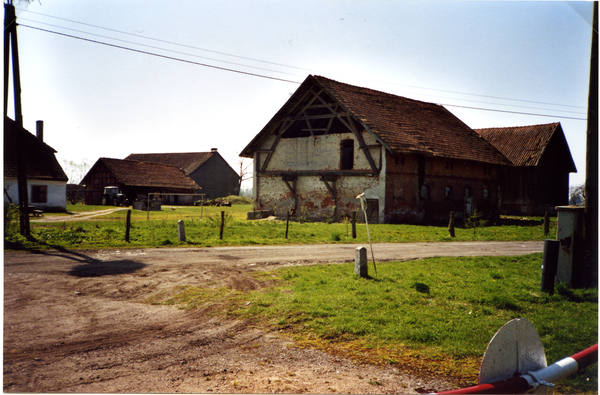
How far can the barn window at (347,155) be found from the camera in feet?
78.9

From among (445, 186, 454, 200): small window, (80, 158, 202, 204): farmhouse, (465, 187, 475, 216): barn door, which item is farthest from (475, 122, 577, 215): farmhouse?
(80, 158, 202, 204): farmhouse

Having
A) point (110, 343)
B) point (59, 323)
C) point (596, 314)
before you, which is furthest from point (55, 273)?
point (596, 314)

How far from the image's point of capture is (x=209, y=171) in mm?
58219

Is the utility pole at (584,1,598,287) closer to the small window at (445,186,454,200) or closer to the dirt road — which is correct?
the dirt road

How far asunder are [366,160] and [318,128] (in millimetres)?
3748

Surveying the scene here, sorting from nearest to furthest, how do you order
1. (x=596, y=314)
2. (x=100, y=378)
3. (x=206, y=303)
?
(x=100, y=378) → (x=596, y=314) → (x=206, y=303)

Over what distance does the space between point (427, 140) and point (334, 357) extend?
21.6m

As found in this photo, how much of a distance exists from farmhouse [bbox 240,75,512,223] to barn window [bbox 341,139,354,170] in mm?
60

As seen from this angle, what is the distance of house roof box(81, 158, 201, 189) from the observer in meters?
40.1

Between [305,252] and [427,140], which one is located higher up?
[427,140]

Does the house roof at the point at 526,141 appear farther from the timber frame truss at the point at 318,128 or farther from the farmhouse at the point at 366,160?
the timber frame truss at the point at 318,128

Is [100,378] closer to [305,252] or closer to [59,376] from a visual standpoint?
[59,376]

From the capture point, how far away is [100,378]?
3.94 metres

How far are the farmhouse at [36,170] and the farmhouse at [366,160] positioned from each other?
1134cm
